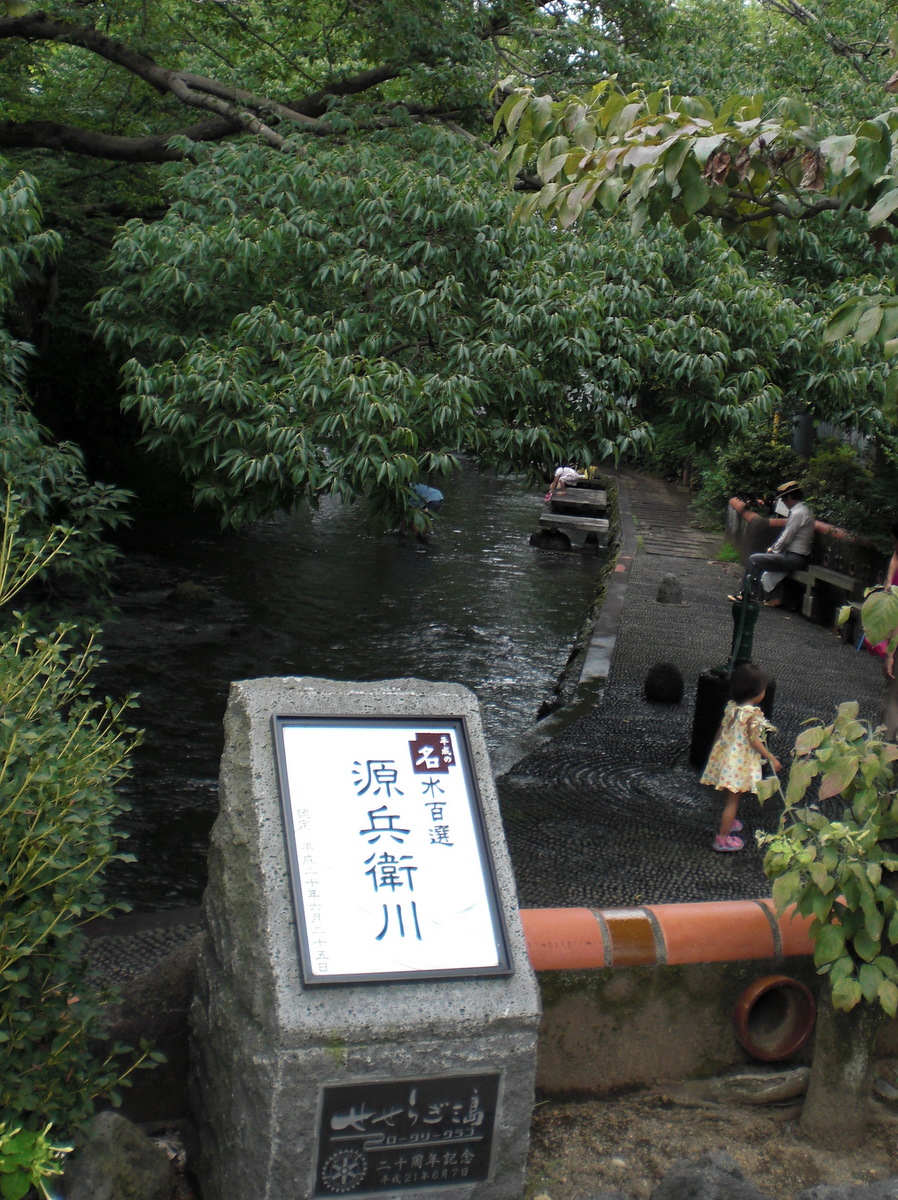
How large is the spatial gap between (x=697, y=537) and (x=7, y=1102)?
18393 millimetres

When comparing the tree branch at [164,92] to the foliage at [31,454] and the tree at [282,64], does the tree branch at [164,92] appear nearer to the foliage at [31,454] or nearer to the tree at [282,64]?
the tree at [282,64]

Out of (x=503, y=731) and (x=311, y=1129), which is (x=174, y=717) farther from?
(x=311, y=1129)

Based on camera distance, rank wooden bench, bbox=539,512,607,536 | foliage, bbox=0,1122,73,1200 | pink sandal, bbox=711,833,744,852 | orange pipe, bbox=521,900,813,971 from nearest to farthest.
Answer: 1. foliage, bbox=0,1122,73,1200
2. orange pipe, bbox=521,900,813,971
3. pink sandal, bbox=711,833,744,852
4. wooden bench, bbox=539,512,607,536

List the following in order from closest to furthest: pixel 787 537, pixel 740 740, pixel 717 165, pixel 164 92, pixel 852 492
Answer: pixel 717 165 → pixel 740 740 → pixel 164 92 → pixel 852 492 → pixel 787 537

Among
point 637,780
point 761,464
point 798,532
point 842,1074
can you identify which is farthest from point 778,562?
point 842,1074

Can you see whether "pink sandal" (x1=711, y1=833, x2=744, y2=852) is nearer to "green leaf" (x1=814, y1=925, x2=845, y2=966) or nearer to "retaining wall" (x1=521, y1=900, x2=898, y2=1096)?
"retaining wall" (x1=521, y1=900, x2=898, y2=1096)

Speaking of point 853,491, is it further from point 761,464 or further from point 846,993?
point 846,993

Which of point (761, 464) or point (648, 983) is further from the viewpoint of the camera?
point (761, 464)

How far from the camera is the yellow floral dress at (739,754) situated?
583 centimetres

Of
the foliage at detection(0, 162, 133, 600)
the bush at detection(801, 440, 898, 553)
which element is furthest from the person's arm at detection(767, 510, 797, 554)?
the foliage at detection(0, 162, 133, 600)

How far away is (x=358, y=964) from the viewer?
272 centimetres

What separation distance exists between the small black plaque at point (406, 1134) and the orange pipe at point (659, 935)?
739mm

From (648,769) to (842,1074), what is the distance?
13.7ft

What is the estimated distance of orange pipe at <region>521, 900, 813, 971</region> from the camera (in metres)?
3.54
